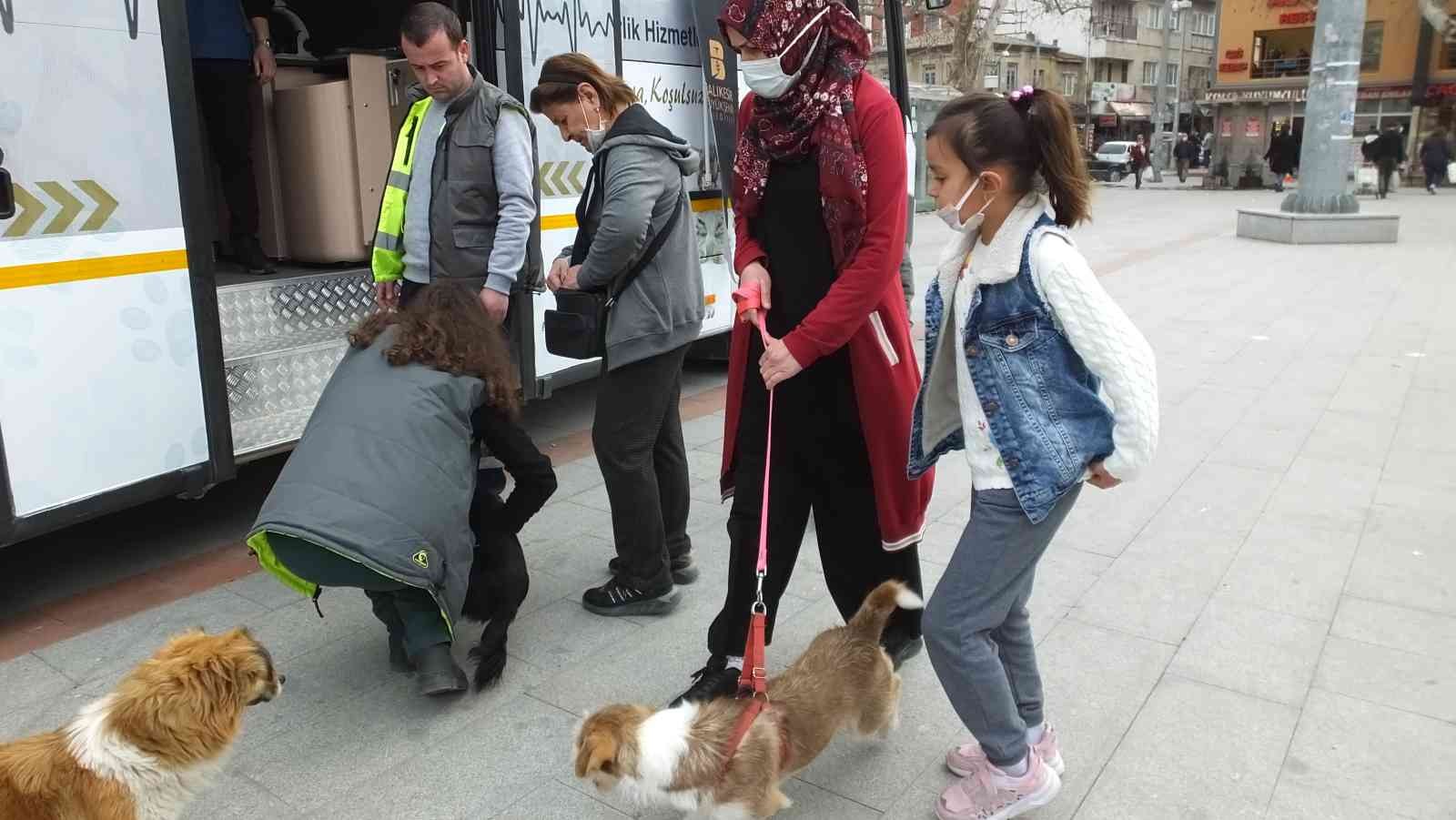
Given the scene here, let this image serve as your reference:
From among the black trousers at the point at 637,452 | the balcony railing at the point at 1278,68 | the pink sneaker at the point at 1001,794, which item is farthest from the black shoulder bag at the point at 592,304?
the balcony railing at the point at 1278,68

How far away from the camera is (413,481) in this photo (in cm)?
275

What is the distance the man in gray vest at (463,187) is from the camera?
3.65m

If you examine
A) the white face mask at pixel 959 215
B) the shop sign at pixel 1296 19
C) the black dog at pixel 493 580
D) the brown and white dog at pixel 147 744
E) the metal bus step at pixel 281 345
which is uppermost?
the shop sign at pixel 1296 19

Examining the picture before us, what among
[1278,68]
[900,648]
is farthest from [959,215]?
[1278,68]

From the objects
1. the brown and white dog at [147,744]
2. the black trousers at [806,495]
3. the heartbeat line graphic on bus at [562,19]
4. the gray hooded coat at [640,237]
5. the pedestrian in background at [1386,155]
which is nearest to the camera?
the brown and white dog at [147,744]

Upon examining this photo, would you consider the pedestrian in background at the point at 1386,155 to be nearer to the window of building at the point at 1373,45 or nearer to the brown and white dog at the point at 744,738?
the window of building at the point at 1373,45

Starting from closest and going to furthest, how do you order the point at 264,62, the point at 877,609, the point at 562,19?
the point at 877,609 < the point at 562,19 < the point at 264,62

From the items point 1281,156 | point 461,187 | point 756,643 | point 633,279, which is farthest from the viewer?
point 1281,156

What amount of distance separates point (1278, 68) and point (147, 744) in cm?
4462

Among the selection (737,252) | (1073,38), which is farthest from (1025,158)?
(1073,38)

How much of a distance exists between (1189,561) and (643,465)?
2209 mm

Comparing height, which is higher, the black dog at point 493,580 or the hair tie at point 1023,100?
the hair tie at point 1023,100

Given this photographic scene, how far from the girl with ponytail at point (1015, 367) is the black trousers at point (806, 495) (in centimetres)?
50

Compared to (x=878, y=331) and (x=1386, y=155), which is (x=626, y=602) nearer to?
(x=878, y=331)
